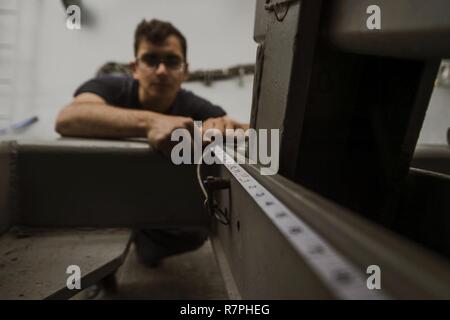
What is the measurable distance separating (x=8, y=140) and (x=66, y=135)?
223mm

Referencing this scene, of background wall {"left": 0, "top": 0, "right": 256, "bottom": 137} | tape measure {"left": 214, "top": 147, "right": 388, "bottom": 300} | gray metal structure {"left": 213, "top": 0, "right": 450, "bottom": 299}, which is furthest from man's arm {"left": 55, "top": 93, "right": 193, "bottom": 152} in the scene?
background wall {"left": 0, "top": 0, "right": 256, "bottom": 137}

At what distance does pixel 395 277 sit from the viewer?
183mm

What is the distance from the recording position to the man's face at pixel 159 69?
116 cm

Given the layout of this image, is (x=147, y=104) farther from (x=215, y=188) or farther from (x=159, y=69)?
(x=215, y=188)

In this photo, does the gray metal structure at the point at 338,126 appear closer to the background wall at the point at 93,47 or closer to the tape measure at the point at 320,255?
the tape measure at the point at 320,255

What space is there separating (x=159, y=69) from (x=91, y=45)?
1.60m

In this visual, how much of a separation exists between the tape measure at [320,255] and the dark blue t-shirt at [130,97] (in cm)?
98

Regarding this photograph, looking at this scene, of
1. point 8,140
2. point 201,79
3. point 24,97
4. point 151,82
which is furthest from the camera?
point 201,79

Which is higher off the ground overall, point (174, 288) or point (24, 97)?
point (24, 97)

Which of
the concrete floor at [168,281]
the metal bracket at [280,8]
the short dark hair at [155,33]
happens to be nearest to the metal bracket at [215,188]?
the metal bracket at [280,8]

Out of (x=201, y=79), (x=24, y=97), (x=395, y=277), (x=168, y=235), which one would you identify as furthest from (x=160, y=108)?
(x=24, y=97)

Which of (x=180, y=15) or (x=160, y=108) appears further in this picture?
(x=180, y=15)

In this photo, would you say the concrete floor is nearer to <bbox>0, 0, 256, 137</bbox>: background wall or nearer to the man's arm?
the man's arm
